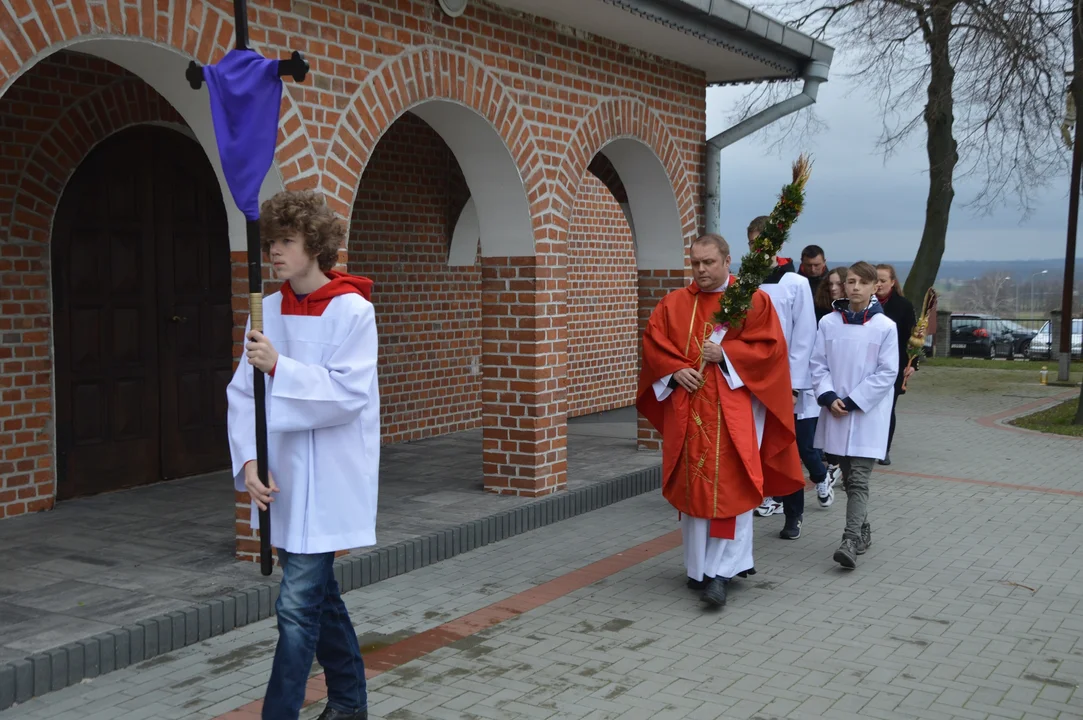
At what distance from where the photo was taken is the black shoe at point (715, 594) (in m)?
5.98

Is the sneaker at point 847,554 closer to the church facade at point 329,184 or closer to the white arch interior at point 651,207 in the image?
the church facade at point 329,184

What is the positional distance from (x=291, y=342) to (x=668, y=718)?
2.05 metres

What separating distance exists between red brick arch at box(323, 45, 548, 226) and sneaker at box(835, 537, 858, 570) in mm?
3236

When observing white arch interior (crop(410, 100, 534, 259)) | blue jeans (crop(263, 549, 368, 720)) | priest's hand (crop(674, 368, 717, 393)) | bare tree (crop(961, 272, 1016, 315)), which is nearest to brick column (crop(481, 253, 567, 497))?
white arch interior (crop(410, 100, 534, 259))

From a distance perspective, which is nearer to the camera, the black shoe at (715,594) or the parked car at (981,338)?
the black shoe at (715,594)

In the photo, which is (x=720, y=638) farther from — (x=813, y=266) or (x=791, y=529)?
(x=813, y=266)

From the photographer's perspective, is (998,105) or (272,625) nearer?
(272,625)

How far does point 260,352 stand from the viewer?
3762 millimetres

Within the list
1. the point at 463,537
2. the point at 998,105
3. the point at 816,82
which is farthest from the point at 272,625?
the point at 998,105

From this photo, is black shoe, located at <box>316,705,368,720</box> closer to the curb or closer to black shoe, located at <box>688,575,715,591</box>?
the curb

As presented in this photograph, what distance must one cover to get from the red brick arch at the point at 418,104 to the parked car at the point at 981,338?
28.4 meters

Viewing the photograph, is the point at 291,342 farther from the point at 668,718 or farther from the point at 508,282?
the point at 508,282

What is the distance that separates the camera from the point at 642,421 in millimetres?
10594

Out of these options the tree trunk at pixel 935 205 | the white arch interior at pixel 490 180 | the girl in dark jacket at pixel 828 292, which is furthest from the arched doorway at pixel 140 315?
the tree trunk at pixel 935 205
